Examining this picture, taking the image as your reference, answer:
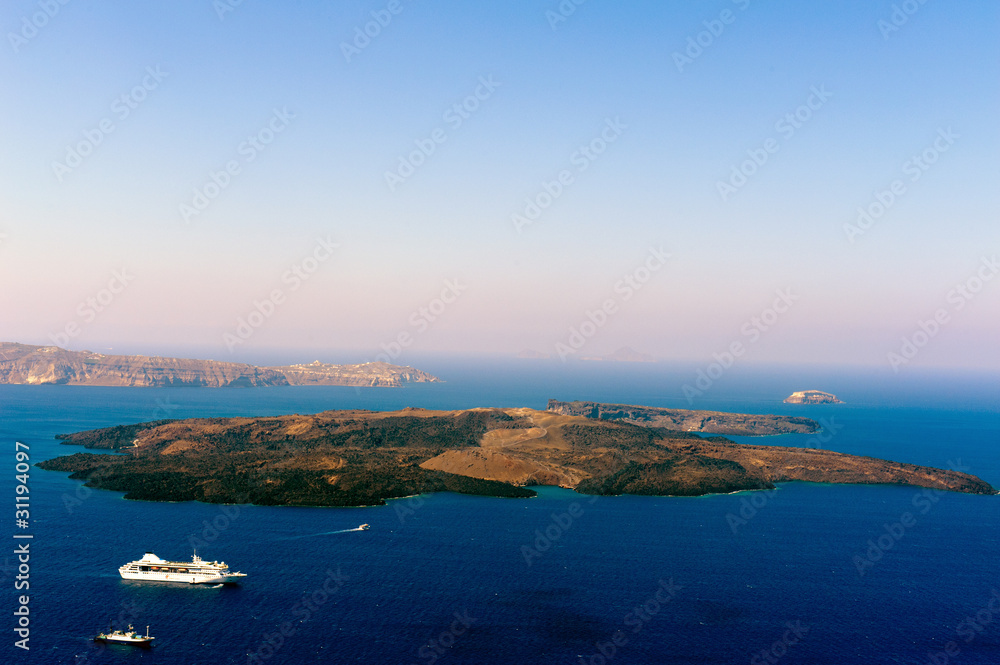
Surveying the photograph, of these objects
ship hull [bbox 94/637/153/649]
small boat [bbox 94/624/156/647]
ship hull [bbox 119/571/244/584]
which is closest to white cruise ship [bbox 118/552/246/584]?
ship hull [bbox 119/571/244/584]

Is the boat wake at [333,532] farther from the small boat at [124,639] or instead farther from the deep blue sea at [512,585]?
the small boat at [124,639]

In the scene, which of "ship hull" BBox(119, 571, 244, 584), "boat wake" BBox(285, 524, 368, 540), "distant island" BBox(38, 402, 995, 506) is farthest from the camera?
"distant island" BBox(38, 402, 995, 506)

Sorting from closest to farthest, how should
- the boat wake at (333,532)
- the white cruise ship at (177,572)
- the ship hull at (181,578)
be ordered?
the ship hull at (181,578), the white cruise ship at (177,572), the boat wake at (333,532)

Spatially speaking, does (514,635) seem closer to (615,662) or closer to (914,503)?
(615,662)

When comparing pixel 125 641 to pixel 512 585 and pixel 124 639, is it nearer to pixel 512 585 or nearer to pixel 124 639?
pixel 124 639

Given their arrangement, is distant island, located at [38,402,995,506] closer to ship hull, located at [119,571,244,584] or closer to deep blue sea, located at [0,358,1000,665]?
deep blue sea, located at [0,358,1000,665]

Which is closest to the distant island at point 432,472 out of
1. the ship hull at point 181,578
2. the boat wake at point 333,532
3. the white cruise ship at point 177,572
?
the boat wake at point 333,532
